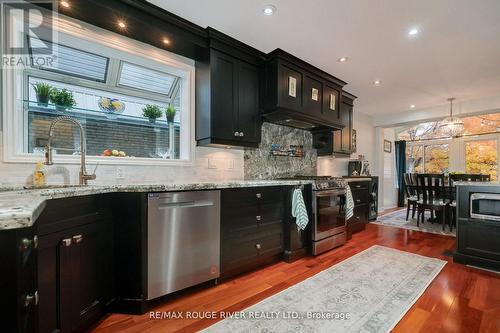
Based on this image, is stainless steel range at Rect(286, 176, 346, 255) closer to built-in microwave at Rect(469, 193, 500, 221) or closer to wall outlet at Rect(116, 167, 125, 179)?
built-in microwave at Rect(469, 193, 500, 221)

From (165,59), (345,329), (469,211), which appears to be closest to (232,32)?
(165,59)

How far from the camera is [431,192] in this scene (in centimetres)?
439

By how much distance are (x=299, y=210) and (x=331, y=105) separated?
2.01 metres

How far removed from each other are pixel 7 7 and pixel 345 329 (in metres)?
3.46

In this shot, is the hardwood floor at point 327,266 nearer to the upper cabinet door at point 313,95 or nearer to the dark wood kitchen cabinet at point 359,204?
the dark wood kitchen cabinet at point 359,204

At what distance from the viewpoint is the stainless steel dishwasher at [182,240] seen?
68.6 inches

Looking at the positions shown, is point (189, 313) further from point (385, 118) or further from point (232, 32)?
point (385, 118)

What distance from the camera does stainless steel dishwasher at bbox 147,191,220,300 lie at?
1.74 m

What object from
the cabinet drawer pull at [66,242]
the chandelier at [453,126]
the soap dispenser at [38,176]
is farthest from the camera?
the chandelier at [453,126]

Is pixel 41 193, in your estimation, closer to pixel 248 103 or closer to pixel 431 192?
pixel 248 103

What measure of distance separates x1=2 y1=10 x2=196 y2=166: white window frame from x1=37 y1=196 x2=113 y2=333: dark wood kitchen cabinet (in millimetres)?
778

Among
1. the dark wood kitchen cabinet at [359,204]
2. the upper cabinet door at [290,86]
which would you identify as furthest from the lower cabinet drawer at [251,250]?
the dark wood kitchen cabinet at [359,204]

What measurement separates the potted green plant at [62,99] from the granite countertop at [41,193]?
805mm

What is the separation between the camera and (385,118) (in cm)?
595
